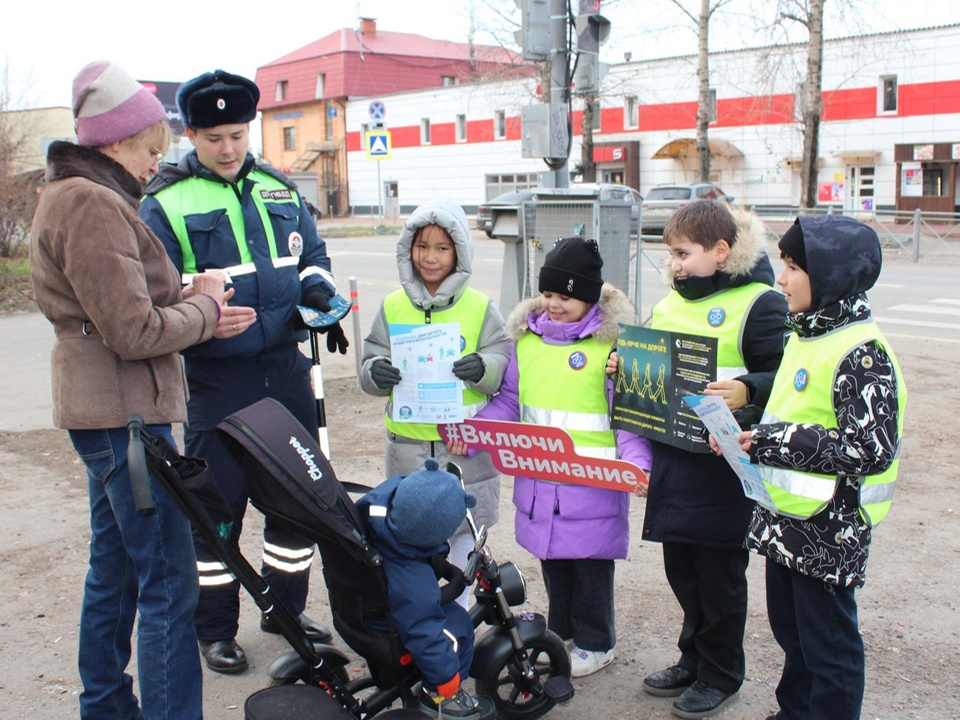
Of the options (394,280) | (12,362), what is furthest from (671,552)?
(394,280)

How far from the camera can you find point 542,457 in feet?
11.9

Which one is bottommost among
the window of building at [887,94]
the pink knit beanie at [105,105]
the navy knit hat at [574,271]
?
the navy knit hat at [574,271]

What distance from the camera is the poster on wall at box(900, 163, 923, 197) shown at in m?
32.7

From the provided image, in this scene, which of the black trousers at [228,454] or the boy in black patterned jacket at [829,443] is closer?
the boy in black patterned jacket at [829,443]

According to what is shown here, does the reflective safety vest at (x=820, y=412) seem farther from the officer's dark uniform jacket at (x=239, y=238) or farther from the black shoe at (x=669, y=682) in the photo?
the officer's dark uniform jacket at (x=239, y=238)

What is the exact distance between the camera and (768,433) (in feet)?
9.63

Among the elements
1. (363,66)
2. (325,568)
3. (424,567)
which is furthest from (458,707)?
(363,66)

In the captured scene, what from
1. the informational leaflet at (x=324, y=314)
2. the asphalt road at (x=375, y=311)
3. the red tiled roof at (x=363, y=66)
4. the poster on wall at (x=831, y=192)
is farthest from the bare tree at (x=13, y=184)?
the red tiled roof at (x=363, y=66)

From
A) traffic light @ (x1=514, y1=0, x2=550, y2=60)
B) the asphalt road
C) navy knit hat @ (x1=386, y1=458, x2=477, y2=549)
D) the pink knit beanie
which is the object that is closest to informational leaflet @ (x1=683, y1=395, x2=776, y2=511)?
navy knit hat @ (x1=386, y1=458, x2=477, y2=549)

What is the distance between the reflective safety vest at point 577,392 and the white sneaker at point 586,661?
Answer: 0.85 metres

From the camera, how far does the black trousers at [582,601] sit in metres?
3.75

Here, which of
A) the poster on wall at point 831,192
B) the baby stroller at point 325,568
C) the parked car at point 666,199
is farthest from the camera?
the poster on wall at point 831,192

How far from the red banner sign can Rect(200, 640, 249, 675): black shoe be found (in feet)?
4.47

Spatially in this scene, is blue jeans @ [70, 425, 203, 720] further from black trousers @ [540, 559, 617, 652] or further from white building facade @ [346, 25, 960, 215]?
white building facade @ [346, 25, 960, 215]
